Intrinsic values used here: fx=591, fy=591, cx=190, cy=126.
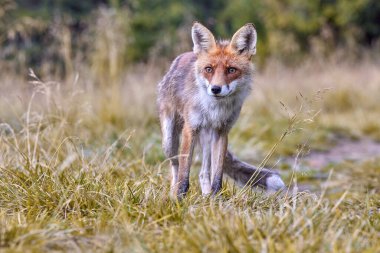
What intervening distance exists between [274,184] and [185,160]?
0.72 meters

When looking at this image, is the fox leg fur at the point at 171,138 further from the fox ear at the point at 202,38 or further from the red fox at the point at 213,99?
the fox ear at the point at 202,38

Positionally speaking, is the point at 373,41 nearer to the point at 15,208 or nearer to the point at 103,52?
the point at 103,52

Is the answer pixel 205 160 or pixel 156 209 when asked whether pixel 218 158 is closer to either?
pixel 205 160

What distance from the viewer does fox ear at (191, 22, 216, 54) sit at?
4562 mm

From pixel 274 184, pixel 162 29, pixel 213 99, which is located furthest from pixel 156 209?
pixel 162 29

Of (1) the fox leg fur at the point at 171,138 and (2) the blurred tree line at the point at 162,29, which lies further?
(2) the blurred tree line at the point at 162,29

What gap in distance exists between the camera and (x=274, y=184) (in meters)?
4.58

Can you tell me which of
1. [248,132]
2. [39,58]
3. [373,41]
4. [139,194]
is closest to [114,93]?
[248,132]

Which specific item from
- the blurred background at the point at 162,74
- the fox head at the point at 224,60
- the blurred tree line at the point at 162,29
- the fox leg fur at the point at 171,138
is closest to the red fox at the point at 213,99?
the fox head at the point at 224,60

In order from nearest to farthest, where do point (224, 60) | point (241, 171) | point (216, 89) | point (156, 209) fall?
point (156, 209) → point (216, 89) → point (224, 60) → point (241, 171)

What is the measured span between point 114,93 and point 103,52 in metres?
0.80

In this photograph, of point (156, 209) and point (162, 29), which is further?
point (162, 29)

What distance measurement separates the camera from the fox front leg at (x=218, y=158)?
4.47m

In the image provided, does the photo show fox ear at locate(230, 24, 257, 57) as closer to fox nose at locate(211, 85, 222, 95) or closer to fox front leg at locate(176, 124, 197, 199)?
fox nose at locate(211, 85, 222, 95)
